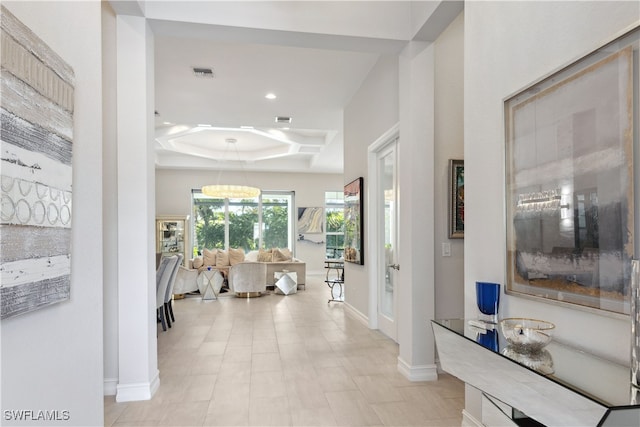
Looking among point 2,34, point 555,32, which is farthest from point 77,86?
point 555,32

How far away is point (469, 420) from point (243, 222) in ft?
30.4

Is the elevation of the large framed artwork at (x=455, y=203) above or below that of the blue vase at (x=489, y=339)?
above

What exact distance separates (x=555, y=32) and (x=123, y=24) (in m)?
2.79

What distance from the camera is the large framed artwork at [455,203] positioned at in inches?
130

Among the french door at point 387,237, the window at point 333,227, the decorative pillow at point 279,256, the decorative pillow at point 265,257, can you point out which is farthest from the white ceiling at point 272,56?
the window at point 333,227

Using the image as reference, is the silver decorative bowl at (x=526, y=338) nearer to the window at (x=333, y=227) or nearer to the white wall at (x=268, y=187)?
the white wall at (x=268, y=187)

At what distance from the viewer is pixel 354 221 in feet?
17.5

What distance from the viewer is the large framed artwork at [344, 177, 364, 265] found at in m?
5.04

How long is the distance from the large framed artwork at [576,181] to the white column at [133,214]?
2.43 metres

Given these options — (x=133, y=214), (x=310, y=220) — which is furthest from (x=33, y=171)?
(x=310, y=220)

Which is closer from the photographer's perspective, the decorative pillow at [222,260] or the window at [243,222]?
the decorative pillow at [222,260]

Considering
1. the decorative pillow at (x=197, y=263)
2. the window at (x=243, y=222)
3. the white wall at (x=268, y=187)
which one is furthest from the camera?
the window at (x=243, y=222)

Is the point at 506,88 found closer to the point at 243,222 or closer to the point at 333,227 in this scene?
the point at 333,227

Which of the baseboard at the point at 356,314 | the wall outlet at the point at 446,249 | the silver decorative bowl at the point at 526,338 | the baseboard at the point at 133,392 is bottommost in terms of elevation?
the baseboard at the point at 356,314
